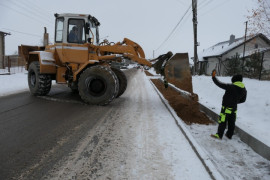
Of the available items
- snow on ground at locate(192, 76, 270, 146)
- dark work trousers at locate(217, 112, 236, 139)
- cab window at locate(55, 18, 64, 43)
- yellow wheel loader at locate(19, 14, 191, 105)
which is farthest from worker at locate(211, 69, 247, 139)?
cab window at locate(55, 18, 64, 43)

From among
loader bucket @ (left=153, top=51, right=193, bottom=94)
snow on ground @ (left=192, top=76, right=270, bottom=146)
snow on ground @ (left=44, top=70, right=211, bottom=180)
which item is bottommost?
snow on ground @ (left=44, top=70, right=211, bottom=180)

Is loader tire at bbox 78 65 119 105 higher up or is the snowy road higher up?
loader tire at bbox 78 65 119 105

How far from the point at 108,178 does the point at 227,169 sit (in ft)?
5.56

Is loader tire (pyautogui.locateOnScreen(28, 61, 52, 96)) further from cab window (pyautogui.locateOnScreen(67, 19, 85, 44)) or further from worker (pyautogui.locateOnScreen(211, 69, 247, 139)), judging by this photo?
worker (pyautogui.locateOnScreen(211, 69, 247, 139))

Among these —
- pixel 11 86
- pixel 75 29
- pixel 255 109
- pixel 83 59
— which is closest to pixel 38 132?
pixel 83 59

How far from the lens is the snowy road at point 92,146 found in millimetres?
2711

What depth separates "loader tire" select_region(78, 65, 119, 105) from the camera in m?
6.62

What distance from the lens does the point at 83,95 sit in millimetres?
6781

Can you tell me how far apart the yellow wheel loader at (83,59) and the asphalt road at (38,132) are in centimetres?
61

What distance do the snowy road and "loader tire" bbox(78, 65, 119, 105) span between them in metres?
0.99

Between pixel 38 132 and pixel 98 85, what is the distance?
299 centimetres

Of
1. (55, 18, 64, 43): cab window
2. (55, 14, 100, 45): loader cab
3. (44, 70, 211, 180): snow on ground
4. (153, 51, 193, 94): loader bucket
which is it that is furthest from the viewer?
(55, 18, 64, 43): cab window

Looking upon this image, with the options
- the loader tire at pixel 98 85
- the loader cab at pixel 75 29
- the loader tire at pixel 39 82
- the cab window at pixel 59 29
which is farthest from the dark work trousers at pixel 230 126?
the loader tire at pixel 39 82

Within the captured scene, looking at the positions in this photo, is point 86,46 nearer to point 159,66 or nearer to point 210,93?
point 159,66
